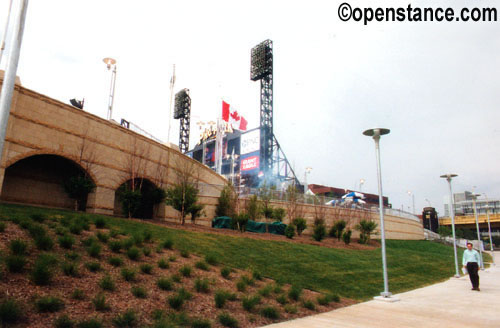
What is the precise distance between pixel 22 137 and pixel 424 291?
17037 mm

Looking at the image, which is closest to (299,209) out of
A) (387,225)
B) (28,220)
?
(387,225)

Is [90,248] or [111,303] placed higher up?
[90,248]

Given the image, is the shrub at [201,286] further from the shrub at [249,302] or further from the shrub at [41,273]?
the shrub at [41,273]

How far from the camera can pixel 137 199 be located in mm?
17578

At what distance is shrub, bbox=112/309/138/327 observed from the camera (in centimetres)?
591

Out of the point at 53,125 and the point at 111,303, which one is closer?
the point at 111,303

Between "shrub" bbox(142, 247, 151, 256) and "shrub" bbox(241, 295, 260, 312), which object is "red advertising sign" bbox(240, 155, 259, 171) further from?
"shrub" bbox(241, 295, 260, 312)

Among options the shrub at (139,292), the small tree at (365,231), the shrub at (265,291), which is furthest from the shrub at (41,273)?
the small tree at (365,231)

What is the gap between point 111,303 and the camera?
22.0ft

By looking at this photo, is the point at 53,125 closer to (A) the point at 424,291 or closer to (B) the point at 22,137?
(B) the point at 22,137

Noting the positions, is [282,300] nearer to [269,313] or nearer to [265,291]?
[265,291]

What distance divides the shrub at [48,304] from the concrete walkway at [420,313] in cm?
397

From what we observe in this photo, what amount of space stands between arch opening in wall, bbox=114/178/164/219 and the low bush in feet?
39.4

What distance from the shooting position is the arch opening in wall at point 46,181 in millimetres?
15781
